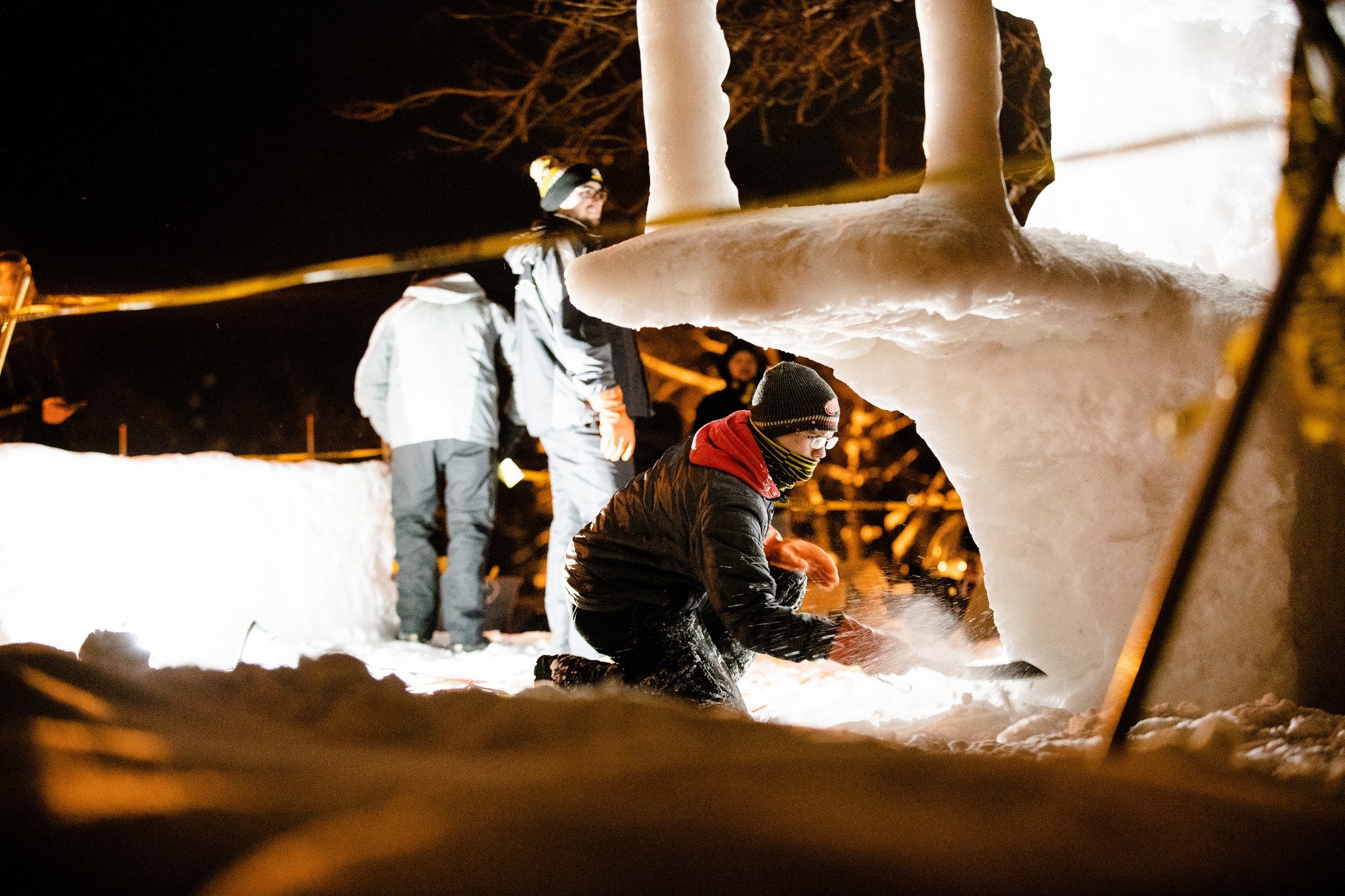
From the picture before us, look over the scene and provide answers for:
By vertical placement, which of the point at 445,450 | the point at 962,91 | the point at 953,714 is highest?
the point at 962,91

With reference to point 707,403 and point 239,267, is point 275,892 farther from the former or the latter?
point 239,267

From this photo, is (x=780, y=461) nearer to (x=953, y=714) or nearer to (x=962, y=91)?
(x=953, y=714)

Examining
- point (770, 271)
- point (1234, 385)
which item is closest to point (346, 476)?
point (770, 271)

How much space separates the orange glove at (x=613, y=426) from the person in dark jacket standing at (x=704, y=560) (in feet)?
3.45

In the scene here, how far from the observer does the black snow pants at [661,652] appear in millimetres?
2486

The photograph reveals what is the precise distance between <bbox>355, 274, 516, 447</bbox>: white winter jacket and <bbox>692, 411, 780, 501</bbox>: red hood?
79.6 inches

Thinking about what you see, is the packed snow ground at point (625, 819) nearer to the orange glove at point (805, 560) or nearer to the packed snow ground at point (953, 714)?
the packed snow ground at point (953, 714)

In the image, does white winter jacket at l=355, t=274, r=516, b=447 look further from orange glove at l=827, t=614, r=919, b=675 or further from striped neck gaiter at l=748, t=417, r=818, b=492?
orange glove at l=827, t=614, r=919, b=675

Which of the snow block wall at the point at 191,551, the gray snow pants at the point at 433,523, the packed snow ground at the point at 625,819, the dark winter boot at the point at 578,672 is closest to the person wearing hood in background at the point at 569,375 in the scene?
the gray snow pants at the point at 433,523

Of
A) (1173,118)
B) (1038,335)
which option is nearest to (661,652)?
(1038,335)

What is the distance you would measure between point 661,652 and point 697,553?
0.38 meters

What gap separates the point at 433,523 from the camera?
4.23 m

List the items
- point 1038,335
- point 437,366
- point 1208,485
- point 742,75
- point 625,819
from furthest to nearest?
1. point 742,75
2. point 437,366
3. point 1038,335
4. point 1208,485
5. point 625,819

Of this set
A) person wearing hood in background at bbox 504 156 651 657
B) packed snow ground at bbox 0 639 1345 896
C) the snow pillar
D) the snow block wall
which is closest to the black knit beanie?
the snow pillar
